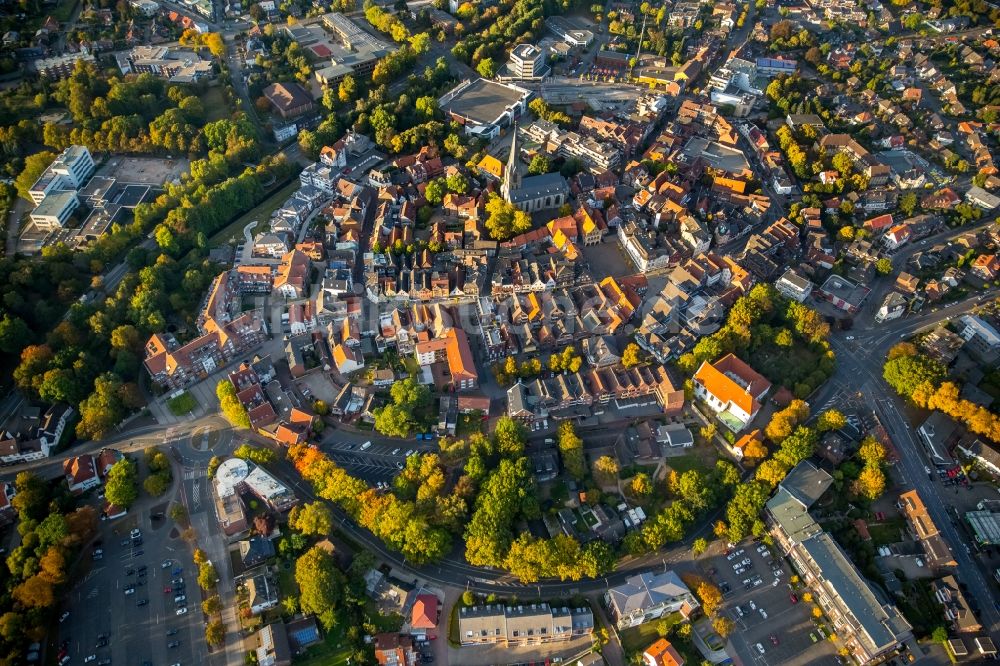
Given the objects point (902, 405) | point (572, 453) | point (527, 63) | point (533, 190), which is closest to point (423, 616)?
point (572, 453)

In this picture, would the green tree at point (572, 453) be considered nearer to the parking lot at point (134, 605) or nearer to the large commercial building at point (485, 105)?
the parking lot at point (134, 605)

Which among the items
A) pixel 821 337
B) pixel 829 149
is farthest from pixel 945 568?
pixel 829 149

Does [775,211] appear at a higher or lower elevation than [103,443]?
higher

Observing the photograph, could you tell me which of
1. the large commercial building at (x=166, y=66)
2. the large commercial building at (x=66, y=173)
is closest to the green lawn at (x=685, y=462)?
the large commercial building at (x=66, y=173)

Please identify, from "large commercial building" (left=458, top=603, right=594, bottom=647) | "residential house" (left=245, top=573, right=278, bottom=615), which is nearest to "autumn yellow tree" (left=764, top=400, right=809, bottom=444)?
"large commercial building" (left=458, top=603, right=594, bottom=647)

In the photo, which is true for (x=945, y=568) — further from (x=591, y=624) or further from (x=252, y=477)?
(x=252, y=477)

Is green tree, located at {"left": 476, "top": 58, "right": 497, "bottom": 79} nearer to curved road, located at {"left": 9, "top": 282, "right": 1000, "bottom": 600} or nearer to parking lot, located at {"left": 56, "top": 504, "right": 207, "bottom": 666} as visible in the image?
curved road, located at {"left": 9, "top": 282, "right": 1000, "bottom": 600}
